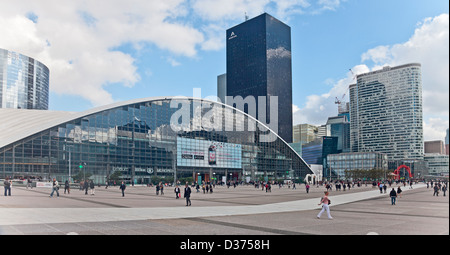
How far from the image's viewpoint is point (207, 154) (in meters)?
96.3

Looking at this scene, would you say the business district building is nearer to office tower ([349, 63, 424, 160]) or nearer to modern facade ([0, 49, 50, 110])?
office tower ([349, 63, 424, 160])

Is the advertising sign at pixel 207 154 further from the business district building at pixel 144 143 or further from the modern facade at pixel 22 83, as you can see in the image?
the modern facade at pixel 22 83

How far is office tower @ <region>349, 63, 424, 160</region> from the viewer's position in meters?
91.3

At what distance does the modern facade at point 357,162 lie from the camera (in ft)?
555

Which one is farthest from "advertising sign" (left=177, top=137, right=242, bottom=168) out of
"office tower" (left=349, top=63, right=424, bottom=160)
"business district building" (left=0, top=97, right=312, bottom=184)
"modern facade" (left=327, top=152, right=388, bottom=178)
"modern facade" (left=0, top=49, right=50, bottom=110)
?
"modern facade" (left=0, top=49, right=50, bottom=110)

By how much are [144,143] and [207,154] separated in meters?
19.1

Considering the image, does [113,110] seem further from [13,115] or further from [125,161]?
[13,115]

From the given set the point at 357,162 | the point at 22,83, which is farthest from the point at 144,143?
the point at 357,162

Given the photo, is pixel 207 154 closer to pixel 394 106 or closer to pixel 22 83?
pixel 394 106

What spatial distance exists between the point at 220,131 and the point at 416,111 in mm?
53498

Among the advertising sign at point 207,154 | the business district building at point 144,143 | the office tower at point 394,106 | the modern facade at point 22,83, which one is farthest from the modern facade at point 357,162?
the modern facade at point 22,83

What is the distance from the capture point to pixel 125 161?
8006cm

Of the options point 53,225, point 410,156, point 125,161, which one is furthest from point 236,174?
point 410,156
